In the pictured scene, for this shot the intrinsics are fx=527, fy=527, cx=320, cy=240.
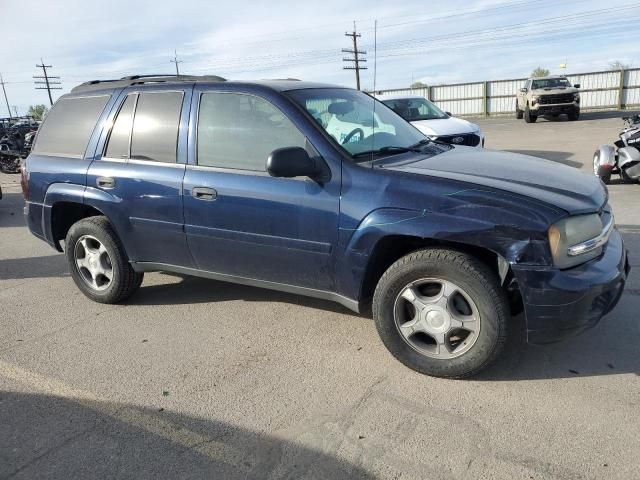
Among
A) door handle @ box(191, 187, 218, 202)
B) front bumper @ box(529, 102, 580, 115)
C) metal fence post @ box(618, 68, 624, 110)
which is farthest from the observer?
metal fence post @ box(618, 68, 624, 110)

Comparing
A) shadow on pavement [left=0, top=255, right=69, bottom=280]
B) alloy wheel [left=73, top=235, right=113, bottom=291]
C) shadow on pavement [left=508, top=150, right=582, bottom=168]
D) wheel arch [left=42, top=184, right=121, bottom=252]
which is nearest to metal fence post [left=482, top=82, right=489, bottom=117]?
shadow on pavement [left=508, top=150, right=582, bottom=168]

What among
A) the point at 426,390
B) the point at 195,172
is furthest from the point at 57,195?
the point at 426,390

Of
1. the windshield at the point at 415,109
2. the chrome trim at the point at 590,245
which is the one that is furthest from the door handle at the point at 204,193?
the windshield at the point at 415,109

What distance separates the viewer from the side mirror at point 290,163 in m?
3.23

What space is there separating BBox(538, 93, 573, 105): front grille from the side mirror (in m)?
21.1

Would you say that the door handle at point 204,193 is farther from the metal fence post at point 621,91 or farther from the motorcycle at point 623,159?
the metal fence post at point 621,91

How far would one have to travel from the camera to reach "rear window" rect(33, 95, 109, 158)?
4.51 m

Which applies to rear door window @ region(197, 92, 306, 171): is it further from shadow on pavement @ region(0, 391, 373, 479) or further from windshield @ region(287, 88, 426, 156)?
shadow on pavement @ region(0, 391, 373, 479)

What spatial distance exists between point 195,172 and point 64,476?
2.12 meters

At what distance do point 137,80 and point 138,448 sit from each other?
307 cm

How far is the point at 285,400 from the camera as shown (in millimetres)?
3088

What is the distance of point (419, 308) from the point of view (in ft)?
10.6

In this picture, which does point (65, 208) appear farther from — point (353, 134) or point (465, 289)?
point (465, 289)

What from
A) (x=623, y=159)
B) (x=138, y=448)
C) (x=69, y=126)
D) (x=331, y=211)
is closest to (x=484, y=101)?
(x=623, y=159)
